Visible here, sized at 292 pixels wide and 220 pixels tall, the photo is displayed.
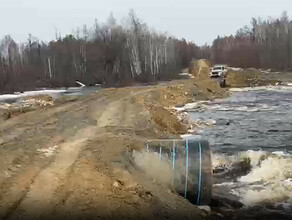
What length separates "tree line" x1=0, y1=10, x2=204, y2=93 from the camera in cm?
7806

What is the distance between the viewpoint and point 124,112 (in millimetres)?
21891

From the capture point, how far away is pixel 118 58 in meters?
83.1

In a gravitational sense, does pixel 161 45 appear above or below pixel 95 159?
above

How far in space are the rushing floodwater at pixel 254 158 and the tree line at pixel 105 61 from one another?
4959 centimetres

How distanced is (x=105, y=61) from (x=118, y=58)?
3.15 meters

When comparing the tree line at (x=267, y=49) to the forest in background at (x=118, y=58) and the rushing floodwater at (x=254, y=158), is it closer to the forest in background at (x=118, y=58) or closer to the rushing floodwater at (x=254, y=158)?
the forest in background at (x=118, y=58)

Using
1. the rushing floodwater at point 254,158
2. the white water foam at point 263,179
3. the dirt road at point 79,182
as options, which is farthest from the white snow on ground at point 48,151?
the white water foam at point 263,179

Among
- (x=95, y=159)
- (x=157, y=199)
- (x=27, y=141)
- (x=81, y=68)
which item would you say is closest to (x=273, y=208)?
(x=157, y=199)

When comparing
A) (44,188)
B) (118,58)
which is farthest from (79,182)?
(118,58)

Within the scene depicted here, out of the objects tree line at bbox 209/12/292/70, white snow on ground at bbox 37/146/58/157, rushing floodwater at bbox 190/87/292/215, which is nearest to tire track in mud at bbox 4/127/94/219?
white snow on ground at bbox 37/146/58/157

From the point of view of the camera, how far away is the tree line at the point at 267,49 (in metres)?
83.8

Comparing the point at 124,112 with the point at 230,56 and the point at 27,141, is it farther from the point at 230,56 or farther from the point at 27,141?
the point at 230,56

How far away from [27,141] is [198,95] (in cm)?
2959

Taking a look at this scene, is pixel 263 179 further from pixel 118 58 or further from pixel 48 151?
pixel 118 58
